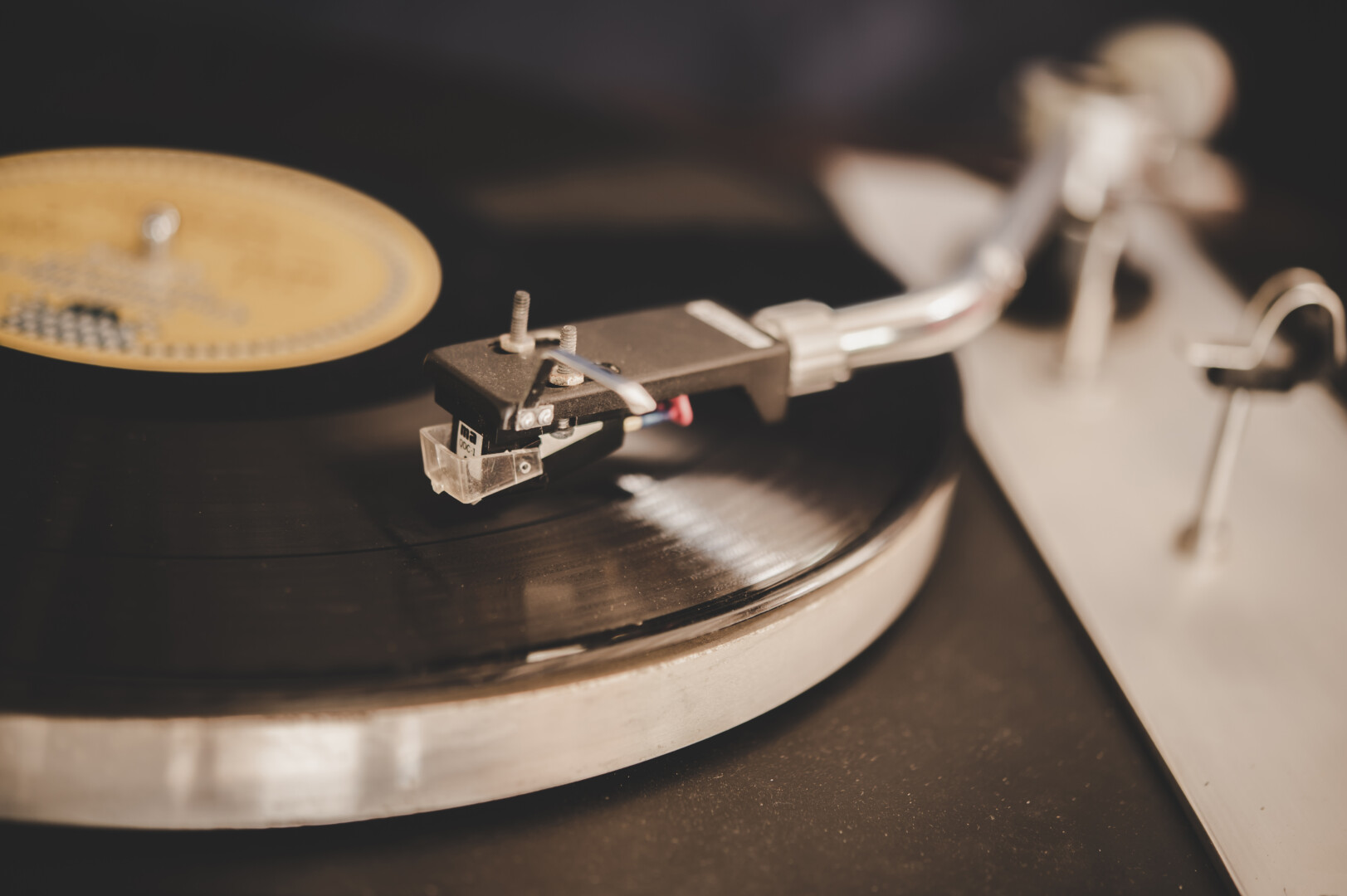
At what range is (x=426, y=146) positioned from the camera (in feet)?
3.16

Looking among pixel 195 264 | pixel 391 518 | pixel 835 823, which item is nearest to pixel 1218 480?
pixel 835 823

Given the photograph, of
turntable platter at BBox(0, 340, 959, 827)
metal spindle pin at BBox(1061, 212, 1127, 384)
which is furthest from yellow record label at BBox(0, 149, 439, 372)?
metal spindle pin at BBox(1061, 212, 1127, 384)

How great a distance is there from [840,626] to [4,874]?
343 mm

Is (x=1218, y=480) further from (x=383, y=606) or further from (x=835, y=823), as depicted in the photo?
(x=383, y=606)

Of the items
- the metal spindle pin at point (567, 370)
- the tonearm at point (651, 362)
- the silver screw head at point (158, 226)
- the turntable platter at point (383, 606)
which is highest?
the metal spindle pin at point (567, 370)

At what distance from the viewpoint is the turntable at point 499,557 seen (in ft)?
1.33

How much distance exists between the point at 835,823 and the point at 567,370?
0.71ft

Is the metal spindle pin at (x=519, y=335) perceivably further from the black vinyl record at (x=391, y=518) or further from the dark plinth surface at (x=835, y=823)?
the dark plinth surface at (x=835, y=823)

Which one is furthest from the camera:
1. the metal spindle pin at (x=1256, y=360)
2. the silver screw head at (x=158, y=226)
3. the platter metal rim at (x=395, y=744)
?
the silver screw head at (x=158, y=226)

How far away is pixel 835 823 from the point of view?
0.47m

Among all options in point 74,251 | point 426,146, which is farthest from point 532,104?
point 74,251

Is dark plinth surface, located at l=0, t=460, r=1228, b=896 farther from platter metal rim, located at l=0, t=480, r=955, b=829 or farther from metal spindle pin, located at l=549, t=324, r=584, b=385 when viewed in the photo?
metal spindle pin, located at l=549, t=324, r=584, b=385

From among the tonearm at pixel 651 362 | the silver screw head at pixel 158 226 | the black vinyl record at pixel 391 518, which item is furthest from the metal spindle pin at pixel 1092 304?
the silver screw head at pixel 158 226

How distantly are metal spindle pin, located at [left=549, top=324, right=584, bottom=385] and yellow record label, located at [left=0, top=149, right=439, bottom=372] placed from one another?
0.86 ft
